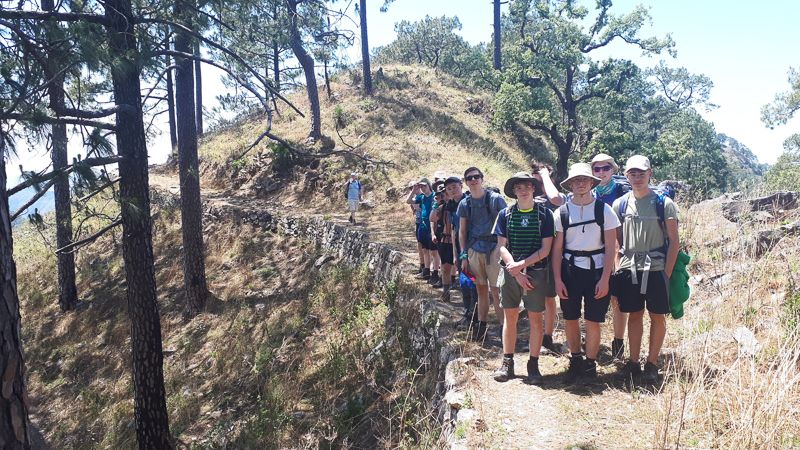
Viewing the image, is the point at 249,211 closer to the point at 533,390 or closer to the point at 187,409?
the point at 187,409

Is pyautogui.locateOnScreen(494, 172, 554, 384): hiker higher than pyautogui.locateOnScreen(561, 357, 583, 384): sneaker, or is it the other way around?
pyautogui.locateOnScreen(494, 172, 554, 384): hiker

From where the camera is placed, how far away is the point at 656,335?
3688mm

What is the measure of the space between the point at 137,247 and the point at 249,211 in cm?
844

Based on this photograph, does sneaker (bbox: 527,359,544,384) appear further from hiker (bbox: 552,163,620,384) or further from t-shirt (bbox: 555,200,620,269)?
t-shirt (bbox: 555,200,620,269)

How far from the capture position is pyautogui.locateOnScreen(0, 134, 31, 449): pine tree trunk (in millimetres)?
3127

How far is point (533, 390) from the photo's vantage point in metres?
3.71

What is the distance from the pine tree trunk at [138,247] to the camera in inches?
195

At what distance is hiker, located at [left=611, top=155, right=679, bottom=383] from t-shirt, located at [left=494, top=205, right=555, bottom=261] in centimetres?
61

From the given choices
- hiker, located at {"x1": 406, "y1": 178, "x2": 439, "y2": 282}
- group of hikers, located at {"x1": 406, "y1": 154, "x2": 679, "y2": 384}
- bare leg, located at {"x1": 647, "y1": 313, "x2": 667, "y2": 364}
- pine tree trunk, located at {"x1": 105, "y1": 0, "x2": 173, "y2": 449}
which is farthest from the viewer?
hiker, located at {"x1": 406, "y1": 178, "x2": 439, "y2": 282}

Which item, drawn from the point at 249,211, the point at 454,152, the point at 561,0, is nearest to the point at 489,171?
the point at 454,152

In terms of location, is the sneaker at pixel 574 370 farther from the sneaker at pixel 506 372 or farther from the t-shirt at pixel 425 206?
the t-shirt at pixel 425 206

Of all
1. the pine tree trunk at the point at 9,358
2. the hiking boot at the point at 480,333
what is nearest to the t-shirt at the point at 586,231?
the hiking boot at the point at 480,333

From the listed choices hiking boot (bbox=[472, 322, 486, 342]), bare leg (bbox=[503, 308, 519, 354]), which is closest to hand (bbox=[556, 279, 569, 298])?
bare leg (bbox=[503, 308, 519, 354])

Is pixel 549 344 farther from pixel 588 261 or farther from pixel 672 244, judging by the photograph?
pixel 672 244
